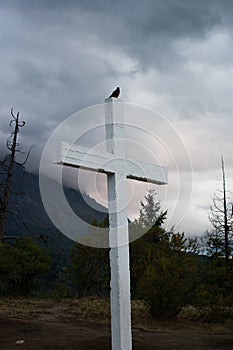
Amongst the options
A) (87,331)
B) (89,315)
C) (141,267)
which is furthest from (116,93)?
(141,267)

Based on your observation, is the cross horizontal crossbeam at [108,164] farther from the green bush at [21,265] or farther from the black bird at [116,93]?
the green bush at [21,265]

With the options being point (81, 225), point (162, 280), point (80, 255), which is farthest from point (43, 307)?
point (81, 225)

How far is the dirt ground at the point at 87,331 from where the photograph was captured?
7801 mm

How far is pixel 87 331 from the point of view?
9445mm

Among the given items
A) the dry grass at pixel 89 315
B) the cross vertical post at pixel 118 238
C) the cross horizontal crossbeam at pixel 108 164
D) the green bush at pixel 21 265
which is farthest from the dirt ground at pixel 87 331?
the cross horizontal crossbeam at pixel 108 164

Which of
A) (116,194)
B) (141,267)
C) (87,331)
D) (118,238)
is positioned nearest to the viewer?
(118,238)

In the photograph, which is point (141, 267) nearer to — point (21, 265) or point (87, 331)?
point (21, 265)

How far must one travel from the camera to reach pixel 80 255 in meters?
21.1

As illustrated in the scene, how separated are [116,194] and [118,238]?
0.39 m

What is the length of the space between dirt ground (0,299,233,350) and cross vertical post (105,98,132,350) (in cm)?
383

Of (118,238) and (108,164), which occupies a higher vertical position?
(108,164)

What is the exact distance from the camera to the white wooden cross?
369 cm

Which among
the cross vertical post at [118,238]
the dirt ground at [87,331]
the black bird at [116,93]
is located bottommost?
the dirt ground at [87,331]

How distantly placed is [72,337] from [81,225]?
5184mm
